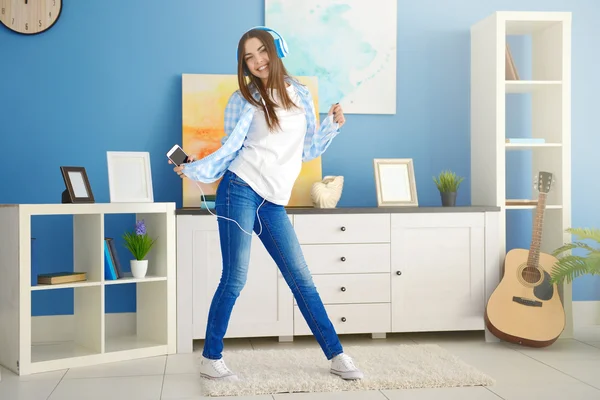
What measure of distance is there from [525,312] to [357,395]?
1.24 meters

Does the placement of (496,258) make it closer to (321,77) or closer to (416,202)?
(416,202)

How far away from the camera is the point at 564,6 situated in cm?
395

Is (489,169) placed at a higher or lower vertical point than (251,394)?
higher

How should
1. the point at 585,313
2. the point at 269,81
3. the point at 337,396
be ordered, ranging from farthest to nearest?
the point at 585,313
the point at 269,81
the point at 337,396

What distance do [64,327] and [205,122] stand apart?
1317 mm

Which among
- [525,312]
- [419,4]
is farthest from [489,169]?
[419,4]

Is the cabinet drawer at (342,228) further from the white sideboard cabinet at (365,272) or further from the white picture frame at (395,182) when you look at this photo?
the white picture frame at (395,182)

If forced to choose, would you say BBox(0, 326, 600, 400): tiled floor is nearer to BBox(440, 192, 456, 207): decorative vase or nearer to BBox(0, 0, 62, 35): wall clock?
BBox(440, 192, 456, 207): decorative vase

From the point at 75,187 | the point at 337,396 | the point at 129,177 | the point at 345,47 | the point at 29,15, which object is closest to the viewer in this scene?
the point at 337,396

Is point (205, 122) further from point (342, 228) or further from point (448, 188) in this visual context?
point (448, 188)

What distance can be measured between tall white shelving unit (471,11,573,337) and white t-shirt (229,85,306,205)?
1430 millimetres

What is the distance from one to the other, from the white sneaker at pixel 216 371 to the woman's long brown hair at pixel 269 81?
937 millimetres

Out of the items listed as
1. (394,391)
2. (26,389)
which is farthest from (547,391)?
(26,389)

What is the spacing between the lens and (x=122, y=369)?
2900 millimetres
